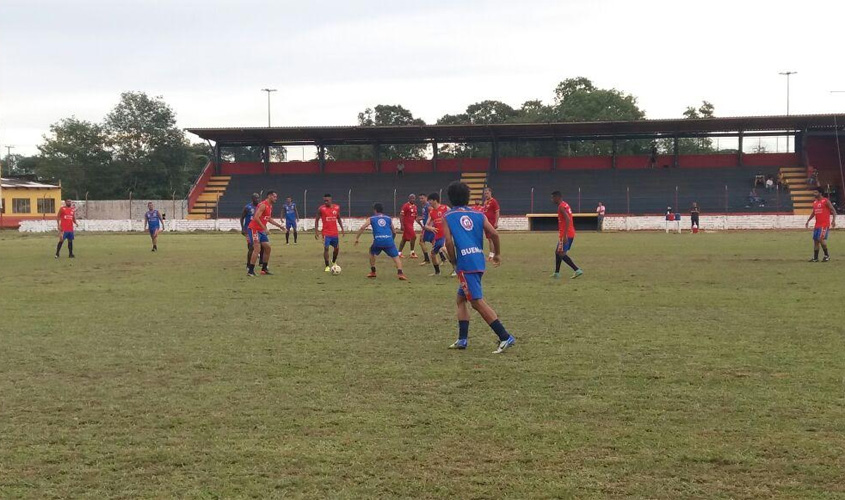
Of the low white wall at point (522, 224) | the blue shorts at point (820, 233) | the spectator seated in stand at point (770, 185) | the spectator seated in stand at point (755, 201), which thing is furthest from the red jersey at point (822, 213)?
the spectator seated in stand at point (770, 185)

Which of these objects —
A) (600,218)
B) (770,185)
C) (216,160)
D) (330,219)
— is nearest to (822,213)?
(330,219)

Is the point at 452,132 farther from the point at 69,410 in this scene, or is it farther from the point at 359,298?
the point at 69,410

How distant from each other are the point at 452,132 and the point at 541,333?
5595 centimetres

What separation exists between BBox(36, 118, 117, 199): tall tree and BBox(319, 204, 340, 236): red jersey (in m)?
72.8

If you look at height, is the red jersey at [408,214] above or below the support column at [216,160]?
below

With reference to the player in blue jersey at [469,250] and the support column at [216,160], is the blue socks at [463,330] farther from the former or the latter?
the support column at [216,160]

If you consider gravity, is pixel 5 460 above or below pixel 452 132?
below

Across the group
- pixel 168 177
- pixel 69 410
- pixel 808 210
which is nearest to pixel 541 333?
pixel 69 410

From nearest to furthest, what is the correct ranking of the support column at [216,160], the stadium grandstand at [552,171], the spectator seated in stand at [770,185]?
the spectator seated in stand at [770,185], the stadium grandstand at [552,171], the support column at [216,160]

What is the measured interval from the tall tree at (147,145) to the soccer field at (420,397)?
7679 cm

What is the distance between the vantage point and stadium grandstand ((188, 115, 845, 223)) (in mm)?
58250

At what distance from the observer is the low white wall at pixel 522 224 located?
51312mm

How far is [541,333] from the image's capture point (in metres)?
10.7

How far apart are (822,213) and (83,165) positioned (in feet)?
265
